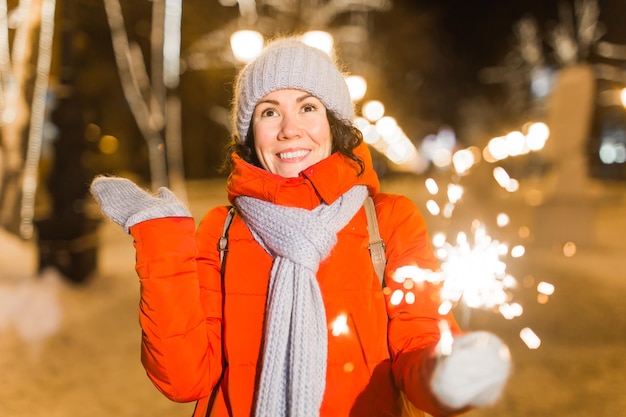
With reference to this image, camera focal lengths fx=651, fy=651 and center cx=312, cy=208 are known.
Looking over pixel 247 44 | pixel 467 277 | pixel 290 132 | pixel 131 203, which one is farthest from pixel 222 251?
pixel 247 44

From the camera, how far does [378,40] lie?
76.7 feet

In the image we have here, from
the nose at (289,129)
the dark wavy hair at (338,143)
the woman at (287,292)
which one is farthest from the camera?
the dark wavy hair at (338,143)

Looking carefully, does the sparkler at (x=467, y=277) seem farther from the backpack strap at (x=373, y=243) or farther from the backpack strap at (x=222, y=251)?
the backpack strap at (x=222, y=251)

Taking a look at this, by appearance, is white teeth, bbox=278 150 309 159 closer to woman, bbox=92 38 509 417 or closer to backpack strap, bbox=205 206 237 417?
woman, bbox=92 38 509 417

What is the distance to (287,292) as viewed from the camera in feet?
6.56

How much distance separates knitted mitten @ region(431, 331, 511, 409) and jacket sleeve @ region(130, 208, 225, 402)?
2.54 ft

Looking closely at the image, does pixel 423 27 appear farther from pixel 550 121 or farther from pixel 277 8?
pixel 550 121

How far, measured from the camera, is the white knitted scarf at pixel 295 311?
1936mm

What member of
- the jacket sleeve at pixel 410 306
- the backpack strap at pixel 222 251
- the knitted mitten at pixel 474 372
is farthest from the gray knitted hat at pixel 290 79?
the knitted mitten at pixel 474 372

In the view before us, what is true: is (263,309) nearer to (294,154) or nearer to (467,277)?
(294,154)

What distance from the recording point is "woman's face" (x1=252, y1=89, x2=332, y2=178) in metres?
2.24

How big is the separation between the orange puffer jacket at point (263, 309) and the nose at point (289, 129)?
5.4 inches

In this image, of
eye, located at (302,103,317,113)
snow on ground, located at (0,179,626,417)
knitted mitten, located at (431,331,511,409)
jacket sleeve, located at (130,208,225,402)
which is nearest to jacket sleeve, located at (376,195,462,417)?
knitted mitten, located at (431,331,511,409)

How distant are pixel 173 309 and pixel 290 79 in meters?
0.93
